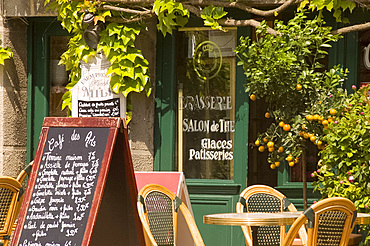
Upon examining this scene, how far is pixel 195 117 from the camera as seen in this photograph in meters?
8.59

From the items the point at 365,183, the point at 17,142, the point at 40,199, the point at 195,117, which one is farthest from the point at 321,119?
the point at 17,142

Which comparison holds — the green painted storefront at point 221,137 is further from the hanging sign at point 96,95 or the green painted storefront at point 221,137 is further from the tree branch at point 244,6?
the tree branch at point 244,6

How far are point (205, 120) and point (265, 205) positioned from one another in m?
2.16

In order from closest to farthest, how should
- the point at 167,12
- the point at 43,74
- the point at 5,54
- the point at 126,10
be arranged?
1. the point at 167,12
2. the point at 126,10
3. the point at 5,54
4. the point at 43,74

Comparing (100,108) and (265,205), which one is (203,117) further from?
(265,205)

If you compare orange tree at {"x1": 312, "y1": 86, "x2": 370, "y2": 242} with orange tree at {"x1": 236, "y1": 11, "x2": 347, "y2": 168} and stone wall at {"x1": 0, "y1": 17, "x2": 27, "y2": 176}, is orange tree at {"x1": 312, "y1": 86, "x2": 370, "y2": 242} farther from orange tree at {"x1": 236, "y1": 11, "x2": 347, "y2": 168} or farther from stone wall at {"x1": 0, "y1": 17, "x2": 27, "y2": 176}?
stone wall at {"x1": 0, "y1": 17, "x2": 27, "y2": 176}

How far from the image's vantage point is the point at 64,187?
5.51 m

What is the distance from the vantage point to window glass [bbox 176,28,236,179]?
8.52 metres

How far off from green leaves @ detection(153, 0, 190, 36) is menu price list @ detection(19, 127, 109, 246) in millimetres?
2601

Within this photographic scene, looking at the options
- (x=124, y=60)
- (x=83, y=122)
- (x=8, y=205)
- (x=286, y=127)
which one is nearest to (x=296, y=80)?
(x=286, y=127)

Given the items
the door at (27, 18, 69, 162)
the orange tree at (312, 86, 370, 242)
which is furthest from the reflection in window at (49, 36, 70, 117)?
the orange tree at (312, 86, 370, 242)

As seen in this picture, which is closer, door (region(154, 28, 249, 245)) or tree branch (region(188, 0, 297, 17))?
tree branch (region(188, 0, 297, 17))

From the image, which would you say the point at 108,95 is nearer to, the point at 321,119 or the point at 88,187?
the point at 321,119

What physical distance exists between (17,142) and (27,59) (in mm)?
997
